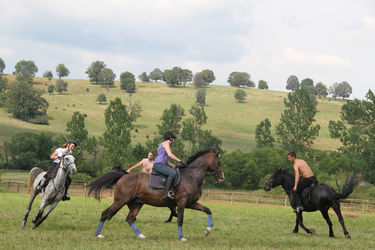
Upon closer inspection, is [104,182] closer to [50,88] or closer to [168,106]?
[168,106]

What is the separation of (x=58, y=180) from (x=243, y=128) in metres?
112

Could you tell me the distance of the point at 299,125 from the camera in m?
72.0

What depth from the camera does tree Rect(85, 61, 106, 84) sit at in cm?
18377

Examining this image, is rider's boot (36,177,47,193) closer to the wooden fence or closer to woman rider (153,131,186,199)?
woman rider (153,131,186,199)

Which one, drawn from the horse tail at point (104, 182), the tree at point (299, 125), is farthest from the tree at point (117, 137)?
the horse tail at point (104, 182)

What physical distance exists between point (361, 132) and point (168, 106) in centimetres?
8099

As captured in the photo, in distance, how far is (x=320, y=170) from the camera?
68500 millimetres

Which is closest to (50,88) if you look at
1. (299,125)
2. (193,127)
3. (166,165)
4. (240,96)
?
(240,96)

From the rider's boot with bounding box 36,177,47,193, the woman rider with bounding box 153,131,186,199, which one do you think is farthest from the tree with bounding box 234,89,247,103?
the woman rider with bounding box 153,131,186,199

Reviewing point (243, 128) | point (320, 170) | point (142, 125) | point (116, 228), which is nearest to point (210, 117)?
point (243, 128)

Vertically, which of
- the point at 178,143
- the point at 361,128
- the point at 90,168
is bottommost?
the point at 90,168

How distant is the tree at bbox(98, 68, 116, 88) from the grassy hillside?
365cm

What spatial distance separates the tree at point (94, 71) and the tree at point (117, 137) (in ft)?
396

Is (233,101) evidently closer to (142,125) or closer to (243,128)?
(243,128)
